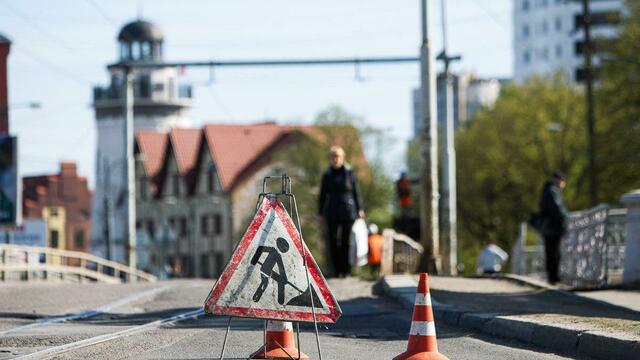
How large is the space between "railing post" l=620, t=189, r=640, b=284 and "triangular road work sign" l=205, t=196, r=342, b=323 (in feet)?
32.1

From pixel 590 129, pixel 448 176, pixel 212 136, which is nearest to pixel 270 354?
pixel 448 176

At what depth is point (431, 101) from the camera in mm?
27000

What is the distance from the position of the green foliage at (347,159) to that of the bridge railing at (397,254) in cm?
5320

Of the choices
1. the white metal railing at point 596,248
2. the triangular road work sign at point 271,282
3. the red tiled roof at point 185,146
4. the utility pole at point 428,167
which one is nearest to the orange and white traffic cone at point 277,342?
the triangular road work sign at point 271,282

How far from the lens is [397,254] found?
3136 centimetres

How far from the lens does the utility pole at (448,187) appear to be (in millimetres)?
32250

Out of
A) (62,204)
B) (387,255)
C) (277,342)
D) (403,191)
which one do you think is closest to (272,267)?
(277,342)

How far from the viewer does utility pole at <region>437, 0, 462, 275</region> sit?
32250 mm

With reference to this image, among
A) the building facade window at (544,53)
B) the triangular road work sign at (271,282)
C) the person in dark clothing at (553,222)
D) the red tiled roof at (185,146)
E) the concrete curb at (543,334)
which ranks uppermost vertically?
the building facade window at (544,53)

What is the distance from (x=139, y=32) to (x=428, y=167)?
3101 inches

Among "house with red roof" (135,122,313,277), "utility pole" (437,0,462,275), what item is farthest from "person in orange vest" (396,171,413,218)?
"house with red roof" (135,122,313,277)

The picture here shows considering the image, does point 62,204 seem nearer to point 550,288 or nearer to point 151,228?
point 151,228

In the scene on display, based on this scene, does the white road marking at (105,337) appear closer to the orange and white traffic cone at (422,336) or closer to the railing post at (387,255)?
the orange and white traffic cone at (422,336)

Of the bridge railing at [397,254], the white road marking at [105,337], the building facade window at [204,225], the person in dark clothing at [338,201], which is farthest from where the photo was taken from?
the building facade window at [204,225]
